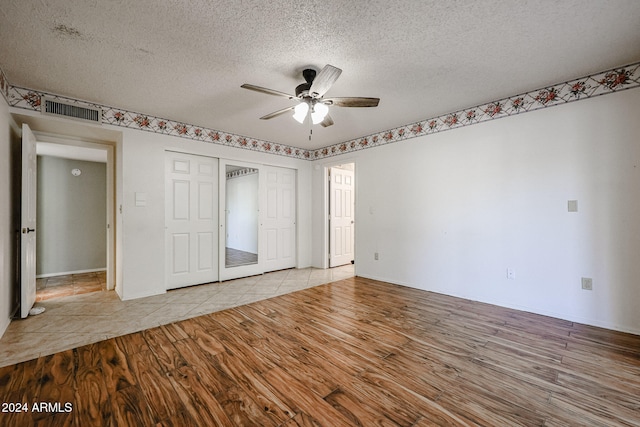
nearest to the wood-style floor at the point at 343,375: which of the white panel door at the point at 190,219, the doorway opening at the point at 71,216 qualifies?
the white panel door at the point at 190,219

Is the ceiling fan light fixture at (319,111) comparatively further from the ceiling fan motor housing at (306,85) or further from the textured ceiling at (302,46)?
the textured ceiling at (302,46)

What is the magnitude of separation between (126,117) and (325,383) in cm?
377

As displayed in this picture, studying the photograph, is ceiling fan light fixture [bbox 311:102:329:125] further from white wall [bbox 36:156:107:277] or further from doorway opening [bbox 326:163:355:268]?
white wall [bbox 36:156:107:277]

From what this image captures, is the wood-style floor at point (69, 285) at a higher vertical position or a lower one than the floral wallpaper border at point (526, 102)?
lower

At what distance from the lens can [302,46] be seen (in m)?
2.06

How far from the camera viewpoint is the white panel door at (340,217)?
5.33m

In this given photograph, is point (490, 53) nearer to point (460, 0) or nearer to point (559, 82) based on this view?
point (460, 0)

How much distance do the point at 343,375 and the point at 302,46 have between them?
Result: 2.46 m

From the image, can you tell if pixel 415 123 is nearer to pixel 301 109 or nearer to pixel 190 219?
pixel 301 109

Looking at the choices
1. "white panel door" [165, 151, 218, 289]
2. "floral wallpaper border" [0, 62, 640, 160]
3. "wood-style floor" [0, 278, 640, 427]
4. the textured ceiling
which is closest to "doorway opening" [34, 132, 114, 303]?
"white panel door" [165, 151, 218, 289]

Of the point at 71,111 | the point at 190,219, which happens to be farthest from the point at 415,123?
the point at 71,111

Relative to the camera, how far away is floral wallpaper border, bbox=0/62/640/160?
2.49 m

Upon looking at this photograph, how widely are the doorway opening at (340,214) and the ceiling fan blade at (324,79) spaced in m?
3.02

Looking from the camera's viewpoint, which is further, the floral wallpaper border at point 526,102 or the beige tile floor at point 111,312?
the floral wallpaper border at point 526,102
